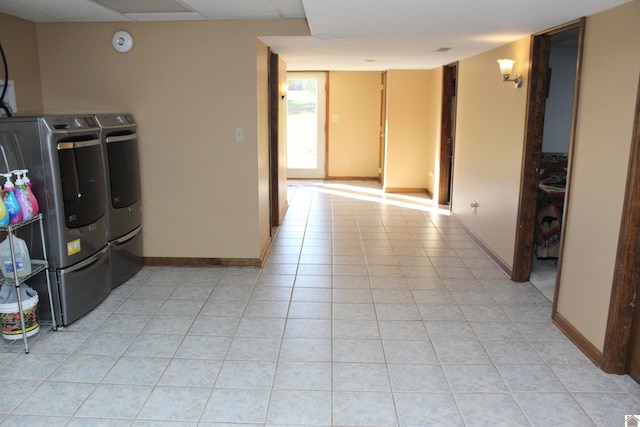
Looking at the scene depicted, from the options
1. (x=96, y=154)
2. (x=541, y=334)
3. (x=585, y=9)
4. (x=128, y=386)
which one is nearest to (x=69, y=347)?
(x=128, y=386)

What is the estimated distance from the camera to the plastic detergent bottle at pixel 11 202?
286 centimetres

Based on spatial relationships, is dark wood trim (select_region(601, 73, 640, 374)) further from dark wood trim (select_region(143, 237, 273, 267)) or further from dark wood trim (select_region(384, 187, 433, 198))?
dark wood trim (select_region(384, 187, 433, 198))

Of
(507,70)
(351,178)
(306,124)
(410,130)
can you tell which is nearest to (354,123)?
(306,124)

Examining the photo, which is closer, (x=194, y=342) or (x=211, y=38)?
(x=194, y=342)

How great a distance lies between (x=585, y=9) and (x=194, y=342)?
308 cm

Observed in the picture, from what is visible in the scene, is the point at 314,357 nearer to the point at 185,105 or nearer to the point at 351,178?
the point at 185,105

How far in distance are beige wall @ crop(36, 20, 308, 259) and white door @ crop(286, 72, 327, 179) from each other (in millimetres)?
5073

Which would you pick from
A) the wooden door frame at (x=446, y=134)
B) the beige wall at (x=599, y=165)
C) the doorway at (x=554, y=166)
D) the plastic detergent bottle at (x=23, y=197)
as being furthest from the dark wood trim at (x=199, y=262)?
the wooden door frame at (x=446, y=134)

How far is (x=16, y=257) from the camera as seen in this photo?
2.98 metres

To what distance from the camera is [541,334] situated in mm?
3275

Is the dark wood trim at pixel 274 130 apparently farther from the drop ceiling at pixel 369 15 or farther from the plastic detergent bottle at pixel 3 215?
the plastic detergent bottle at pixel 3 215

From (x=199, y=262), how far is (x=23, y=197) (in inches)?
74.3

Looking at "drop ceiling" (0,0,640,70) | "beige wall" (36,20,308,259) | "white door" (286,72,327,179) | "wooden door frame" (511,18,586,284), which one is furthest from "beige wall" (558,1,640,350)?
"white door" (286,72,327,179)

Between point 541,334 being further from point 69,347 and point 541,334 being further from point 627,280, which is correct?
point 69,347
